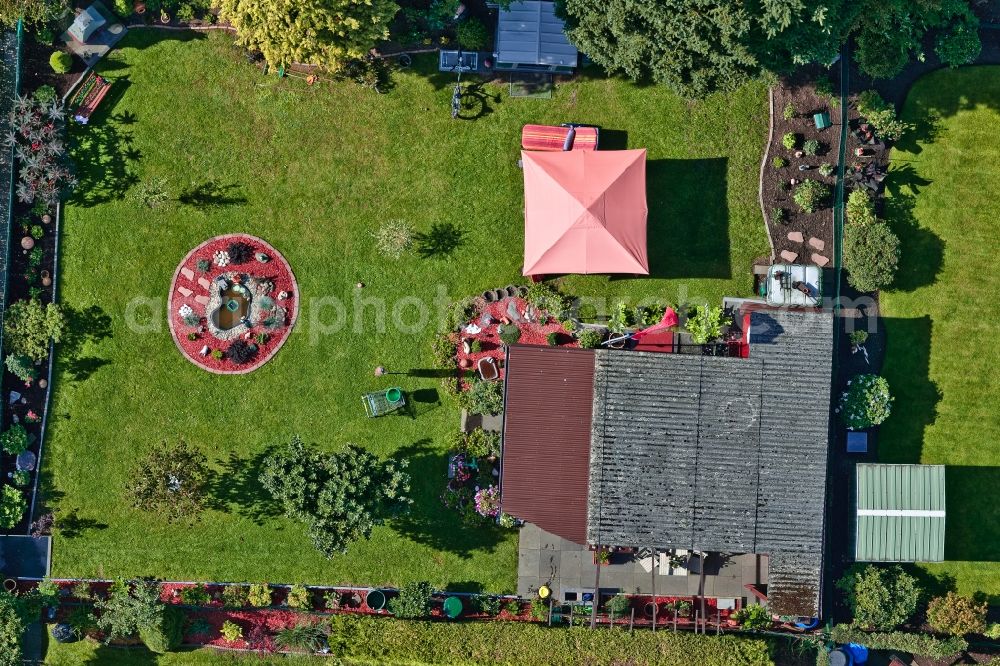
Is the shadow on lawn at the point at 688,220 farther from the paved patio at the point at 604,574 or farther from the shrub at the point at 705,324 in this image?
the paved patio at the point at 604,574

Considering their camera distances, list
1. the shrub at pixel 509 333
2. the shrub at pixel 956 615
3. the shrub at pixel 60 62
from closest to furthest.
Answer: the shrub at pixel 956 615 → the shrub at pixel 60 62 → the shrub at pixel 509 333

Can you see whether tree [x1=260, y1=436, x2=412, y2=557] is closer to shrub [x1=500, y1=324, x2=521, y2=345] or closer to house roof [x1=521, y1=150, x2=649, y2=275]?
shrub [x1=500, y1=324, x2=521, y2=345]

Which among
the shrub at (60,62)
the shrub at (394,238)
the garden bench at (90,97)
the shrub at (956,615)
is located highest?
the shrub at (60,62)

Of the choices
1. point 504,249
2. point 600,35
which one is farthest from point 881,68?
point 504,249

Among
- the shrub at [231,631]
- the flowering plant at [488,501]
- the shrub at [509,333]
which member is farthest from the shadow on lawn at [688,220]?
the shrub at [231,631]

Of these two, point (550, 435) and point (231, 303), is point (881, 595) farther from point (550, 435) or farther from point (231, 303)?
point (231, 303)

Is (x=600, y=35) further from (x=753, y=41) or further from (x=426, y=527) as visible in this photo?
(x=426, y=527)
